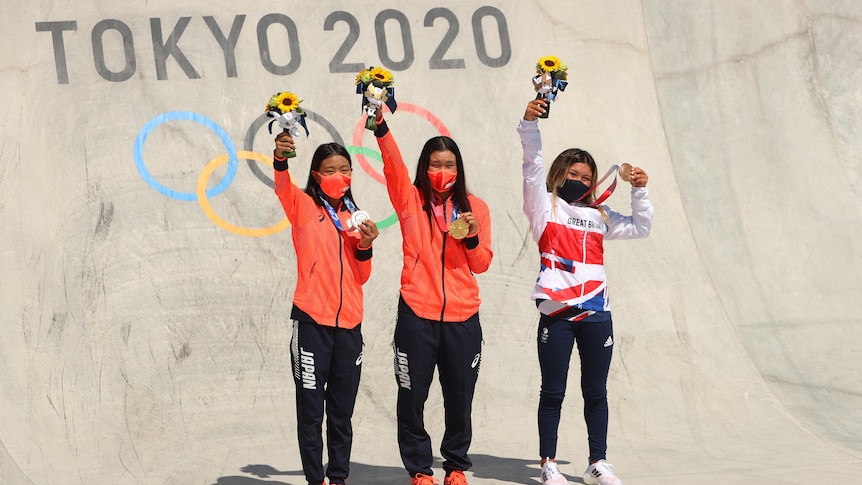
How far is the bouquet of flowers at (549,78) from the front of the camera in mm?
5141

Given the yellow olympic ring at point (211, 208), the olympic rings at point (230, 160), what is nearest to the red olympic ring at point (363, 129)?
the olympic rings at point (230, 160)

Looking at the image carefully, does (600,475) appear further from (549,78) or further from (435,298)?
(549,78)

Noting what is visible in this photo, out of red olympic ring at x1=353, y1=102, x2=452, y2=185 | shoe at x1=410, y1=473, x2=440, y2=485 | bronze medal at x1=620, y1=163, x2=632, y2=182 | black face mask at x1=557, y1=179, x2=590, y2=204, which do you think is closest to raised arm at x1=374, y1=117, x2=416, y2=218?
black face mask at x1=557, y1=179, x2=590, y2=204

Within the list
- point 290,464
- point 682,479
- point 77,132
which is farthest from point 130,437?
point 682,479

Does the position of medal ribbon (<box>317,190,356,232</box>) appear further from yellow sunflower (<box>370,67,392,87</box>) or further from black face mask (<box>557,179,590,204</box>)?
black face mask (<box>557,179,590,204</box>)

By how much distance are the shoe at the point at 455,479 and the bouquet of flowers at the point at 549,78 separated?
6.73 feet

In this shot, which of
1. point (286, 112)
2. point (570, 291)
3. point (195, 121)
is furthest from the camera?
point (195, 121)

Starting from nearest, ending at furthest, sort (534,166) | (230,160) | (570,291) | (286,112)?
(286,112) < (534,166) < (570,291) < (230,160)

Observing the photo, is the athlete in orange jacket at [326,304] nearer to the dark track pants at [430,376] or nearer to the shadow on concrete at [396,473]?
the dark track pants at [430,376]

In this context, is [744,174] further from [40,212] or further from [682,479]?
[40,212]

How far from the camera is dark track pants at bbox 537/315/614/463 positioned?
17.5 feet

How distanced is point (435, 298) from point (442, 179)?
2.17 feet

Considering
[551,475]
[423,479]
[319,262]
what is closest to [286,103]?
[319,262]

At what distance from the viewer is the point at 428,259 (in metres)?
5.07
